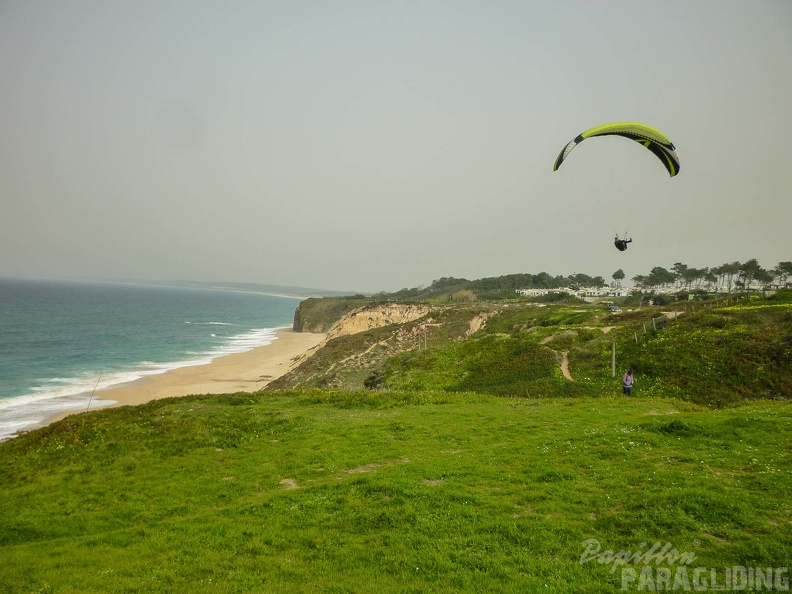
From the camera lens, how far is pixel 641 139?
22.9 metres

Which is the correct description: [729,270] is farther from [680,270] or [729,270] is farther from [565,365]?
[565,365]

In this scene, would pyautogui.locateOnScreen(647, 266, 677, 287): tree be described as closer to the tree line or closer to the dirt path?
the tree line

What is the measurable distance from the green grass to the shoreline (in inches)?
1002

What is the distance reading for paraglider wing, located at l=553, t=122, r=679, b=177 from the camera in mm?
22125

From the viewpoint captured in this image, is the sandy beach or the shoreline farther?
the sandy beach

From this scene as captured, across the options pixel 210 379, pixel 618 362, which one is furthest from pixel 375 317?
pixel 618 362

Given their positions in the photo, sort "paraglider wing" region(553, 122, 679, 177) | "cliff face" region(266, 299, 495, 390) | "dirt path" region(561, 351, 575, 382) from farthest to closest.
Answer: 1. "cliff face" region(266, 299, 495, 390)
2. "dirt path" region(561, 351, 575, 382)
3. "paraglider wing" region(553, 122, 679, 177)

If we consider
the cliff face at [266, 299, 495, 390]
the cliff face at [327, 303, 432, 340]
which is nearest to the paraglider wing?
the cliff face at [266, 299, 495, 390]

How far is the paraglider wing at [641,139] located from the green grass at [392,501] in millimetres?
13814

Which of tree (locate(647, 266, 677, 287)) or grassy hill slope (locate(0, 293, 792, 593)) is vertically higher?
tree (locate(647, 266, 677, 287))

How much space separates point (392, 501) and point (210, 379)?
54955 mm

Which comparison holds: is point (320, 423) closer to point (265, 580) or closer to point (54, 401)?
point (265, 580)

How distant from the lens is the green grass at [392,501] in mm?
7676

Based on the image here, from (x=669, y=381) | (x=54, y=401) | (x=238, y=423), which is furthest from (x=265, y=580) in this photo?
(x=54, y=401)
